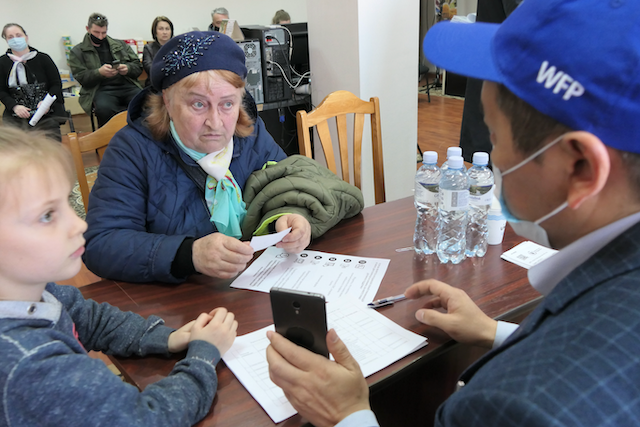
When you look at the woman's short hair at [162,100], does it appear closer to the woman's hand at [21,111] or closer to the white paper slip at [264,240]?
the white paper slip at [264,240]

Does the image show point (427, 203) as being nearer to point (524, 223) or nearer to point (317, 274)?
point (317, 274)

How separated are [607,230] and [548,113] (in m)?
0.17

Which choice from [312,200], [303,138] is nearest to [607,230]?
[312,200]

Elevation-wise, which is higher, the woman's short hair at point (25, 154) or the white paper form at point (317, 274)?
the woman's short hair at point (25, 154)

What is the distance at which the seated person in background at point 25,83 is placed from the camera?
164 inches

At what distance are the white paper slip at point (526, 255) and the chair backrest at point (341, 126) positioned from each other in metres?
0.74

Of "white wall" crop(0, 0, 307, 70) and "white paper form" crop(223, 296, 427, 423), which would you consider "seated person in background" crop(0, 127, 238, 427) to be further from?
"white wall" crop(0, 0, 307, 70)

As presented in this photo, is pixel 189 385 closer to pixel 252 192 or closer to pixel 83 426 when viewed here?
pixel 83 426

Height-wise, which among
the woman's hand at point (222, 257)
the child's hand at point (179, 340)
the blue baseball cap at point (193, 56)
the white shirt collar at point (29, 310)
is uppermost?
the blue baseball cap at point (193, 56)

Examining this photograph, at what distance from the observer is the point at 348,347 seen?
35.1 inches

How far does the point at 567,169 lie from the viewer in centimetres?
57

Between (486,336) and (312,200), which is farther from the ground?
(312,200)

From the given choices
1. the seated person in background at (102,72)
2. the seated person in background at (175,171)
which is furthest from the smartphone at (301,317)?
the seated person in background at (102,72)

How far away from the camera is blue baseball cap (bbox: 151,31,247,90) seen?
1.28 m
